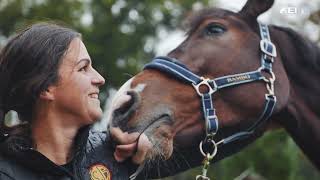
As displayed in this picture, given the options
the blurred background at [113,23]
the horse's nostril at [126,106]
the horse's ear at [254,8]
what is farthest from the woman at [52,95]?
the blurred background at [113,23]

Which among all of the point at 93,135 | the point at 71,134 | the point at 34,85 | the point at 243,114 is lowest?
the point at 243,114

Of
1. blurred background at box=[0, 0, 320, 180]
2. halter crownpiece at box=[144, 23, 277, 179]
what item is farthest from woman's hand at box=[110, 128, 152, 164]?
blurred background at box=[0, 0, 320, 180]

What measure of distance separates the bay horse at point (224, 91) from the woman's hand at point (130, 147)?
522 mm

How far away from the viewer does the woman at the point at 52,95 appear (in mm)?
1698

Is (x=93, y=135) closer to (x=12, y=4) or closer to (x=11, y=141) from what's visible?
(x=11, y=141)

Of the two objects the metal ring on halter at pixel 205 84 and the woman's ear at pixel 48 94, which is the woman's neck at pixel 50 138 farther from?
the metal ring on halter at pixel 205 84

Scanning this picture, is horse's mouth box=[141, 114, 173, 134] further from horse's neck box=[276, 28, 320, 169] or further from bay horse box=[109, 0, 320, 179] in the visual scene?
horse's neck box=[276, 28, 320, 169]

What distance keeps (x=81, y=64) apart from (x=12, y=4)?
13139 millimetres

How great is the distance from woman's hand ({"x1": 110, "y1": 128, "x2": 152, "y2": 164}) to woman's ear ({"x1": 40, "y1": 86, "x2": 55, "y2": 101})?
0.29 metres

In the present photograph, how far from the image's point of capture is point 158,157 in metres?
2.51

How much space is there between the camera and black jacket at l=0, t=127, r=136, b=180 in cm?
161

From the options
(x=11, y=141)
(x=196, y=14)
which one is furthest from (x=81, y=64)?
(x=196, y=14)

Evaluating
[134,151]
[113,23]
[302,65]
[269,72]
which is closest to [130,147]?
[134,151]

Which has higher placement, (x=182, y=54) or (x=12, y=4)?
(x=182, y=54)
